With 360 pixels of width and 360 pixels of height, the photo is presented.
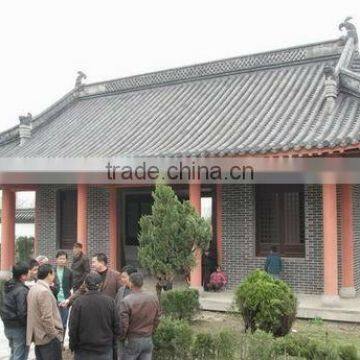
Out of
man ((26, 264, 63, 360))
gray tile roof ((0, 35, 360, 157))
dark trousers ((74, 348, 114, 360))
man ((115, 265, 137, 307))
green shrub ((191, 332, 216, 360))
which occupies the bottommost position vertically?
green shrub ((191, 332, 216, 360))

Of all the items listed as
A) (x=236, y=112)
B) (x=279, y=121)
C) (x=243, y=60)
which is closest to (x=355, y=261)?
(x=279, y=121)

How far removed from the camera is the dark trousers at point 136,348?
5527 millimetres

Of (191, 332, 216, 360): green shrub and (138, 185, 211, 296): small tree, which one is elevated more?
(138, 185, 211, 296): small tree

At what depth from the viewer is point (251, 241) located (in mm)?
12500

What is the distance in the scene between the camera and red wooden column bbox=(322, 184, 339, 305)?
10273 millimetres

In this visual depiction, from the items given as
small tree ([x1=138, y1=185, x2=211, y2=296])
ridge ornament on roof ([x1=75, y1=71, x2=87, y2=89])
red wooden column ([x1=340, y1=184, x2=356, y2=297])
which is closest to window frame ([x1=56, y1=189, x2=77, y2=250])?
ridge ornament on roof ([x1=75, y1=71, x2=87, y2=89])

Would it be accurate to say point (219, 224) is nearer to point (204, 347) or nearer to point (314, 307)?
point (314, 307)

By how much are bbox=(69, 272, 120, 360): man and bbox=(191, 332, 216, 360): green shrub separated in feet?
4.16

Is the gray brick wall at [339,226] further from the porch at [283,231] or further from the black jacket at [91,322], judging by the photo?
the black jacket at [91,322]

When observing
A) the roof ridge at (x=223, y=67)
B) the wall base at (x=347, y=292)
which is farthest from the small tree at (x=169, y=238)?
the roof ridge at (x=223, y=67)

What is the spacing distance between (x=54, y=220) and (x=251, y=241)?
706cm

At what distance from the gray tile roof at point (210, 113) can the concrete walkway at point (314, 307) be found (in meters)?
3.10

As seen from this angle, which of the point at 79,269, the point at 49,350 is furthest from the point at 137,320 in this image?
the point at 79,269

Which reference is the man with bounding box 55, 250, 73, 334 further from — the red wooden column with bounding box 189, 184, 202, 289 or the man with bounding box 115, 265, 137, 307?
the red wooden column with bounding box 189, 184, 202, 289
